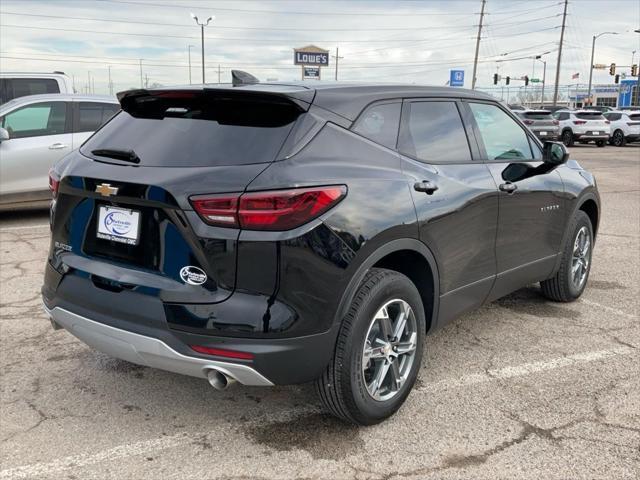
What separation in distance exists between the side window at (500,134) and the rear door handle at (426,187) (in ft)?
2.79

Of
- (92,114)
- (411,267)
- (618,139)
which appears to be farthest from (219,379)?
(618,139)

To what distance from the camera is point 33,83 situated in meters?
10.7

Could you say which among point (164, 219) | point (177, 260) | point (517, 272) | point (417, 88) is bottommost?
point (517, 272)

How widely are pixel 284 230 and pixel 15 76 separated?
387 inches

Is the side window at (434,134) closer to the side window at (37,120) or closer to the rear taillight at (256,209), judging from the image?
the rear taillight at (256,209)

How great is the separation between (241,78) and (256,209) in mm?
1051

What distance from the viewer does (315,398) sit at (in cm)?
360

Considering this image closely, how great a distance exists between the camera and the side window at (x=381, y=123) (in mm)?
3213

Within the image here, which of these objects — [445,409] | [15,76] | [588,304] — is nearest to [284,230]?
[445,409]

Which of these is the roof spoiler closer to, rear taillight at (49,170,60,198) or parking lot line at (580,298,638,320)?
rear taillight at (49,170,60,198)

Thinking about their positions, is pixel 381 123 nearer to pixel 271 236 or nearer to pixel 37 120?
pixel 271 236

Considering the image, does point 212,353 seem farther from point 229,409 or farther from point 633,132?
point 633,132

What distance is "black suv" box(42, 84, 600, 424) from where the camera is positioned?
106 inches

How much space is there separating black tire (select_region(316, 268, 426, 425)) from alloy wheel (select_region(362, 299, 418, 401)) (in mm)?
52
